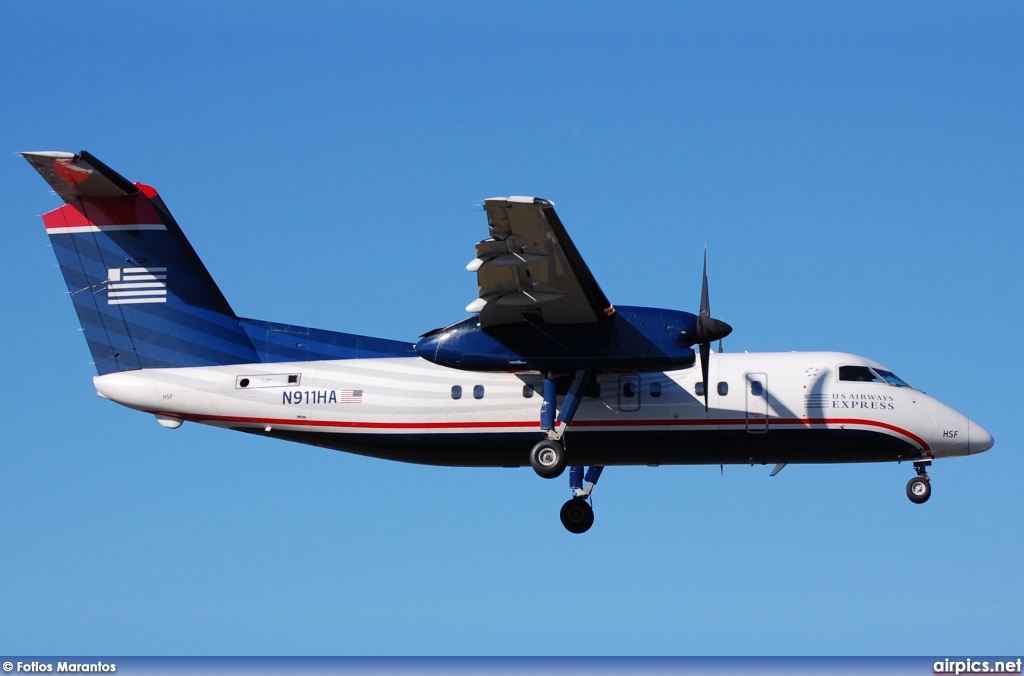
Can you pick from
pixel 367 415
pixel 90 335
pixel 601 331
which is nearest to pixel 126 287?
pixel 90 335

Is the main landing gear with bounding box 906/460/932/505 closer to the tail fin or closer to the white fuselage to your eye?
the white fuselage

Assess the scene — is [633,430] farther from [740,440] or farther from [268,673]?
[268,673]

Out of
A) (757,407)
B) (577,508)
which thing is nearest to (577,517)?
(577,508)

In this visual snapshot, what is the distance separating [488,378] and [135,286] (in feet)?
21.7

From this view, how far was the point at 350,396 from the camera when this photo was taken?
Result: 22375 mm

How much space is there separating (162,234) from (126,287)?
45.2 inches

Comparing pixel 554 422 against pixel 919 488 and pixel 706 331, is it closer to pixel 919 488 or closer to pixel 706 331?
pixel 706 331

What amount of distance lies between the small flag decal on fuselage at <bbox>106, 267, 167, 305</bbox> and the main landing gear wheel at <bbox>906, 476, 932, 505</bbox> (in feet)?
44.2

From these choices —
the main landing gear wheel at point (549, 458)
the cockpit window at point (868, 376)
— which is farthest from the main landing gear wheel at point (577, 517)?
the cockpit window at point (868, 376)

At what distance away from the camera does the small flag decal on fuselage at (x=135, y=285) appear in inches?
909

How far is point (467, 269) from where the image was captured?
1967 centimetres

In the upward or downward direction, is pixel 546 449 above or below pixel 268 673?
above

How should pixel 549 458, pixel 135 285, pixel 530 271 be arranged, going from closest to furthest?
pixel 530 271, pixel 549 458, pixel 135 285

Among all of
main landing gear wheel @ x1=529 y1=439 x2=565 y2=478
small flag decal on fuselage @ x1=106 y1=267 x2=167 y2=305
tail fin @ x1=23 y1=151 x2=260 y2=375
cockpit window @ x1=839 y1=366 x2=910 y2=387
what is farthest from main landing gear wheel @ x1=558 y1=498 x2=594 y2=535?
small flag decal on fuselage @ x1=106 y1=267 x2=167 y2=305
